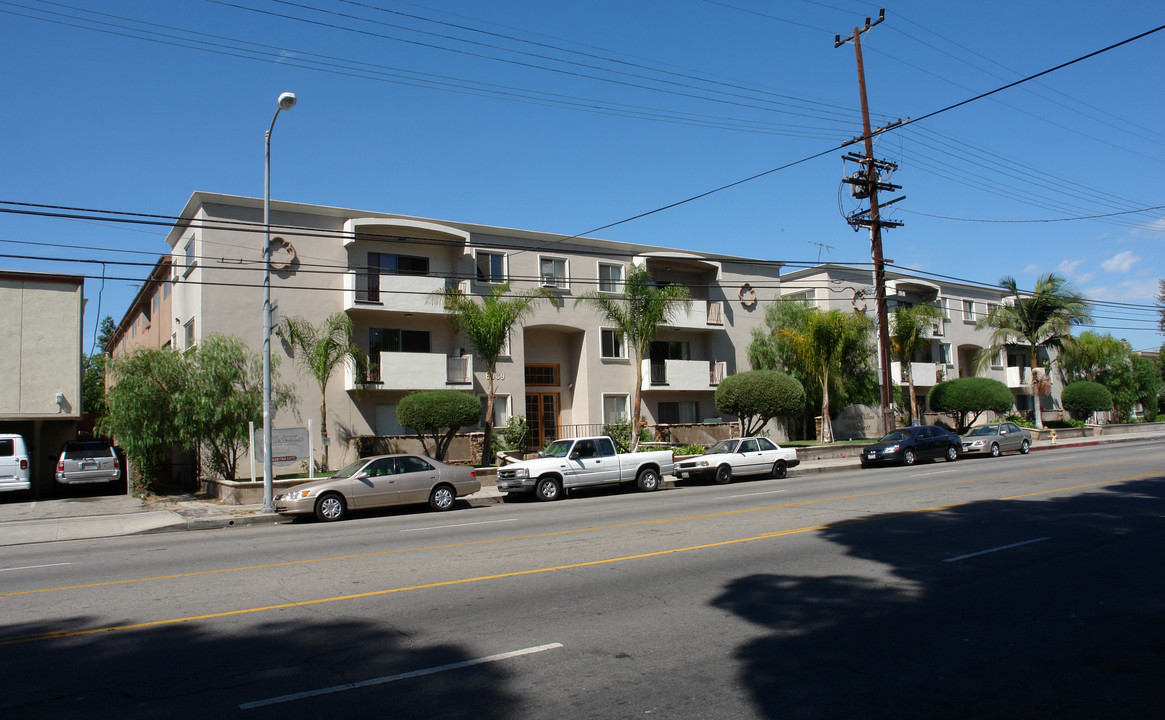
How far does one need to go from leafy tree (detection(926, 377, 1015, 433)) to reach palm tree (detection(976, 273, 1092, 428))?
14.4 ft

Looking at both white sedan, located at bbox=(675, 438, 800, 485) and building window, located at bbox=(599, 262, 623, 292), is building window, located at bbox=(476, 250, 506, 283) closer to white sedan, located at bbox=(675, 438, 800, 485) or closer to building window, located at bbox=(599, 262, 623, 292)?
building window, located at bbox=(599, 262, 623, 292)

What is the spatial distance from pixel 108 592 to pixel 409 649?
4.88 metres

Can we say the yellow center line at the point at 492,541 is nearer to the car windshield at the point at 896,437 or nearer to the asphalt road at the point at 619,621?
the asphalt road at the point at 619,621

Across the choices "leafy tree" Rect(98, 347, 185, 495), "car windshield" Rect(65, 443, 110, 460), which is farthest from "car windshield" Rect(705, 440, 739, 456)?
"car windshield" Rect(65, 443, 110, 460)

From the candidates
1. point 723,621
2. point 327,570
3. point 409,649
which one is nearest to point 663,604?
point 723,621

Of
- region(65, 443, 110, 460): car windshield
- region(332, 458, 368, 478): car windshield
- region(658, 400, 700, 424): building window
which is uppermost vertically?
region(658, 400, 700, 424): building window

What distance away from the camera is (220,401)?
2219cm

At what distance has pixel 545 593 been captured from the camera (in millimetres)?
8055

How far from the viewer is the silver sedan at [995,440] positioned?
30.2 m

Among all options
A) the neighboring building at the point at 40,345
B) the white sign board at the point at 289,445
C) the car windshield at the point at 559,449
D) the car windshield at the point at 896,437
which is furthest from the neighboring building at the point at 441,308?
the car windshield at the point at 896,437

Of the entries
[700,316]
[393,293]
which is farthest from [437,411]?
[700,316]

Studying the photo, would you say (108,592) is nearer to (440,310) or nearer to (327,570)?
(327,570)

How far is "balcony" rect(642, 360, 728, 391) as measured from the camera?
3256 cm

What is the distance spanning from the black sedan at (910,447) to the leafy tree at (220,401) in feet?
66.2
